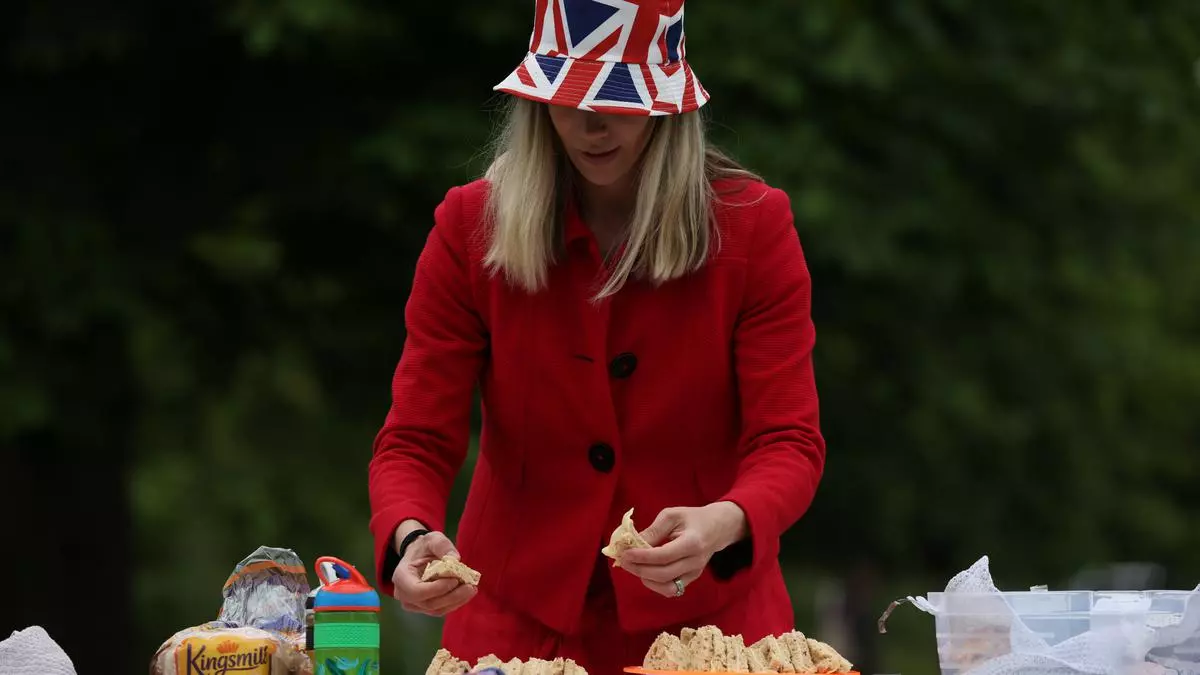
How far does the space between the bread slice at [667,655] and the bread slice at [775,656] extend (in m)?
0.10

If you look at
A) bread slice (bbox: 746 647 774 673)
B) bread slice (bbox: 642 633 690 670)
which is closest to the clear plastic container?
bread slice (bbox: 746 647 774 673)

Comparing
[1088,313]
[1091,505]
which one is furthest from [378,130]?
[1091,505]

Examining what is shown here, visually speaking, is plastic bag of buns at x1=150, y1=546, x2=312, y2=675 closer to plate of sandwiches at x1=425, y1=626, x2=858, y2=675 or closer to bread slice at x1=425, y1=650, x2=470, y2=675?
bread slice at x1=425, y1=650, x2=470, y2=675

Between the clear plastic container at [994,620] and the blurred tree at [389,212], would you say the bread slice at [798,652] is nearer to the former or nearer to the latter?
the clear plastic container at [994,620]

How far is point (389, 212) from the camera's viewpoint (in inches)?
316

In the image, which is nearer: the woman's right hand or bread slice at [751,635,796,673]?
A: bread slice at [751,635,796,673]

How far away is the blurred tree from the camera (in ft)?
25.8

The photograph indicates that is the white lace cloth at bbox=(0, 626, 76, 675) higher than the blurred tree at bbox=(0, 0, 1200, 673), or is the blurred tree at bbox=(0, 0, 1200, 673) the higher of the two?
the white lace cloth at bbox=(0, 626, 76, 675)

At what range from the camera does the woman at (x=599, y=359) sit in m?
2.91

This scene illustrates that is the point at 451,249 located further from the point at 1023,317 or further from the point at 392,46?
the point at 1023,317

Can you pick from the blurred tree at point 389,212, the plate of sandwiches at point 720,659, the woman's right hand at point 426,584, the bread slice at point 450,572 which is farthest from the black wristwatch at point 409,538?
the blurred tree at point 389,212

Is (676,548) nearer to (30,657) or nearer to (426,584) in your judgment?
(426,584)

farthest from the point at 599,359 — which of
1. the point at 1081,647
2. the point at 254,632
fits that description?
the point at 1081,647

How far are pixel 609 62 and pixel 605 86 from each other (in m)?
0.05
